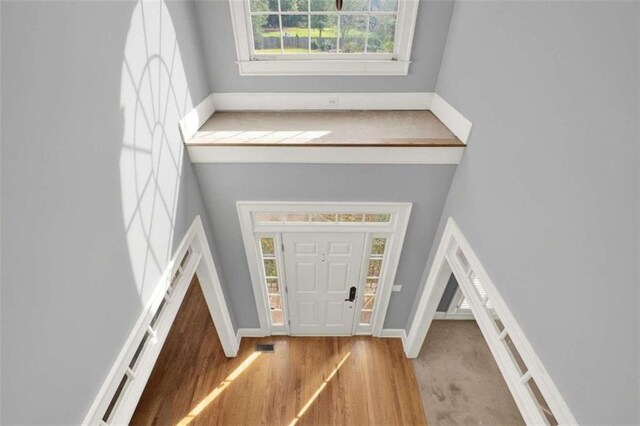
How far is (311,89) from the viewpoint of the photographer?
Result: 328 cm

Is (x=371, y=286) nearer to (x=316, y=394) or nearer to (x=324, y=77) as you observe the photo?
(x=316, y=394)

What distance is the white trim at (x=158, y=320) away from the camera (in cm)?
170

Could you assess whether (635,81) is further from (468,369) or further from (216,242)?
(468,369)

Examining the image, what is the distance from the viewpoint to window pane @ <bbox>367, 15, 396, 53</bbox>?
3004 millimetres

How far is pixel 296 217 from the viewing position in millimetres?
3240

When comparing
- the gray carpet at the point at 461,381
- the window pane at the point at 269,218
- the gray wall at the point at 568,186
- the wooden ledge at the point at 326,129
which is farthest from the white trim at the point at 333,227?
the gray carpet at the point at 461,381

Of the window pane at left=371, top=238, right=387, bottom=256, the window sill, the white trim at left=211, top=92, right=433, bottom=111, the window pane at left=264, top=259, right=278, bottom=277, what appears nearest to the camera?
the window sill

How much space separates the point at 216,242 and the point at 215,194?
0.61 metres

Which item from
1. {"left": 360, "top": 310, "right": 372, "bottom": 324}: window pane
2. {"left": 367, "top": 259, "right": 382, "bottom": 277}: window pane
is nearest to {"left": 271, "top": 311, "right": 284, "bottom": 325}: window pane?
{"left": 360, "top": 310, "right": 372, "bottom": 324}: window pane

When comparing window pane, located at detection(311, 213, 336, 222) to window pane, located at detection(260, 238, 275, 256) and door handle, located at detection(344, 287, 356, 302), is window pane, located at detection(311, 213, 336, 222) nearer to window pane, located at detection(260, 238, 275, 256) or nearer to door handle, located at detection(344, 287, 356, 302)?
window pane, located at detection(260, 238, 275, 256)

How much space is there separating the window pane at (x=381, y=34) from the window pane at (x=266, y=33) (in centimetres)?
90

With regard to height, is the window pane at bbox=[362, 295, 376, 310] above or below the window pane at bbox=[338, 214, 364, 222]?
below

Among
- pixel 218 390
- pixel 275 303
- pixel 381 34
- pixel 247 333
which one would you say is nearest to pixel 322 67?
pixel 381 34

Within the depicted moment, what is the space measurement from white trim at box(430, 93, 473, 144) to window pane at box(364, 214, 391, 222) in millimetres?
999
